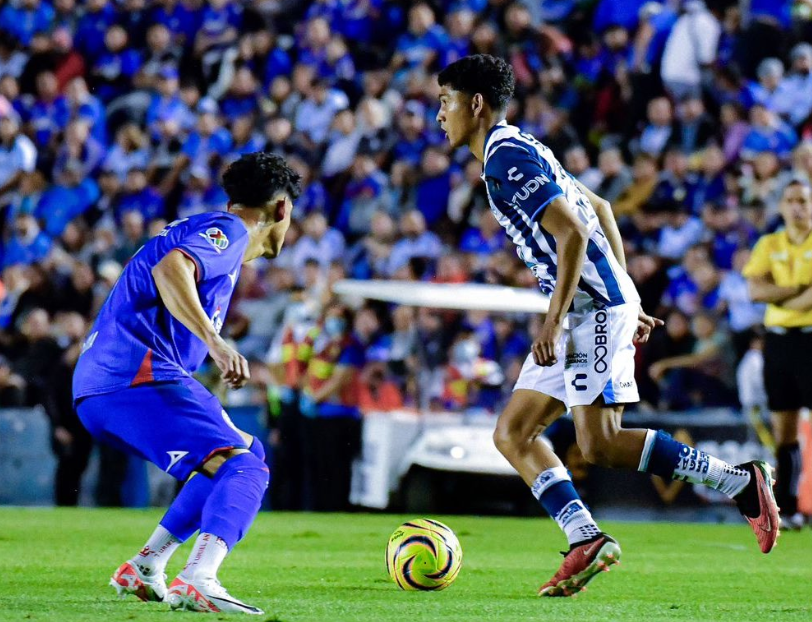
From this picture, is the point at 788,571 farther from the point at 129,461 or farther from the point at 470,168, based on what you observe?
the point at 470,168

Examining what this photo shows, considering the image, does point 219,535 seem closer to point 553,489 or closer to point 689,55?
point 553,489

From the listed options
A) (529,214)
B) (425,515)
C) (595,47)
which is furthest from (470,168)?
(529,214)

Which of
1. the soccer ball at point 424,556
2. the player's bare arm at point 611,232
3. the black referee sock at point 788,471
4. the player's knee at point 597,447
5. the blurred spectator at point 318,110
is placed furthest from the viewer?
the blurred spectator at point 318,110

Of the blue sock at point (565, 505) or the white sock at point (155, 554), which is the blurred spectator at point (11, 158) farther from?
the blue sock at point (565, 505)

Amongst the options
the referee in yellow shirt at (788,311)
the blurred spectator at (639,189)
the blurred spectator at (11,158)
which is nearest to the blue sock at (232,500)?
the referee in yellow shirt at (788,311)

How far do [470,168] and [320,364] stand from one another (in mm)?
3652

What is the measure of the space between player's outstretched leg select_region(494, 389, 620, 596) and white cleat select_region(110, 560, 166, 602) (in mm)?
1687

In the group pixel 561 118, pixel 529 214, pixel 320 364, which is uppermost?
pixel 561 118

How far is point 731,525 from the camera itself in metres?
12.4

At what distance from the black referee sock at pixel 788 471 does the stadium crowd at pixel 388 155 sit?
6.46 feet

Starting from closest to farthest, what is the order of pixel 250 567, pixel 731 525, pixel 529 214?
1. pixel 529 214
2. pixel 250 567
3. pixel 731 525

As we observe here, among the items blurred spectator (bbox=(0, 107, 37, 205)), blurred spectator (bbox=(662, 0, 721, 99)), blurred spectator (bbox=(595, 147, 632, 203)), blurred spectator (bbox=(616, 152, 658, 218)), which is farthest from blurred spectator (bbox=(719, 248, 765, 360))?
blurred spectator (bbox=(0, 107, 37, 205))

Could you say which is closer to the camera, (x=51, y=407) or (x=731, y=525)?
(x=731, y=525)

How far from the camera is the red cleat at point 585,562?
20.6 ft
